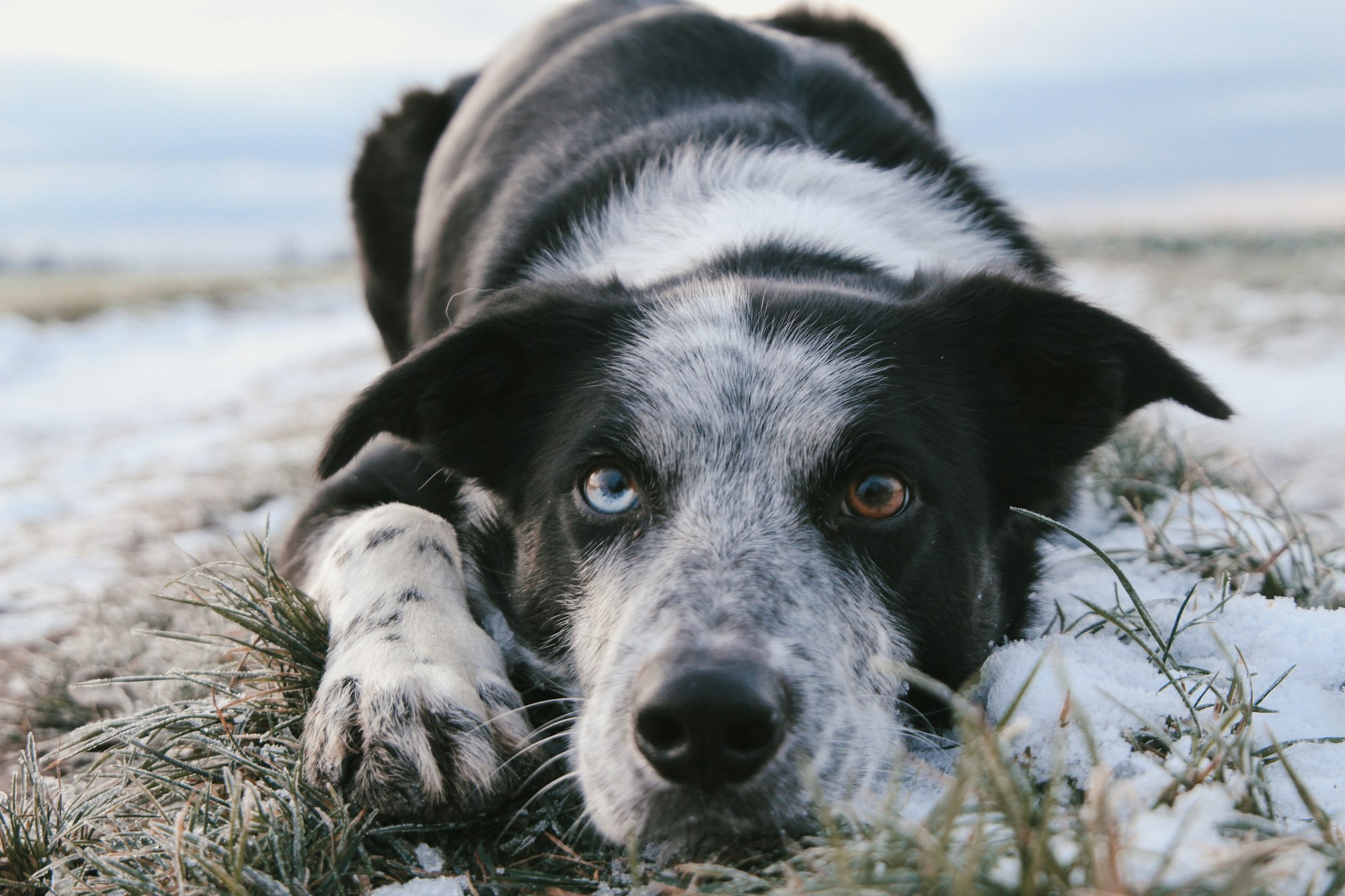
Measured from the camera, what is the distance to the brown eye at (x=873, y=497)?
209cm

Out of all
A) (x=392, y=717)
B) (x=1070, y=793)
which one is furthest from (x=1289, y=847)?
(x=392, y=717)

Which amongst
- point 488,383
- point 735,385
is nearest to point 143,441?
point 488,383

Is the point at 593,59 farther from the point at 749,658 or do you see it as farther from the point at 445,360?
the point at 749,658

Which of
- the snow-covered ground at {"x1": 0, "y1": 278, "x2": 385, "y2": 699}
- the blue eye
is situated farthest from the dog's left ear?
the snow-covered ground at {"x1": 0, "y1": 278, "x2": 385, "y2": 699}

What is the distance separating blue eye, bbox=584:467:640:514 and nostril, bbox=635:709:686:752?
2.05 feet

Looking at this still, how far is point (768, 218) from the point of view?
9.59ft

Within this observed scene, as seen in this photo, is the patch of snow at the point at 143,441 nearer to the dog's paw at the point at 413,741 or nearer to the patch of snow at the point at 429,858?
the dog's paw at the point at 413,741

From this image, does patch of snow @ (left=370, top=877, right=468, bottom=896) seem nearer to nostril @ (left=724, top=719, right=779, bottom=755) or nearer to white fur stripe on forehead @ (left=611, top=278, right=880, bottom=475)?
nostril @ (left=724, top=719, right=779, bottom=755)

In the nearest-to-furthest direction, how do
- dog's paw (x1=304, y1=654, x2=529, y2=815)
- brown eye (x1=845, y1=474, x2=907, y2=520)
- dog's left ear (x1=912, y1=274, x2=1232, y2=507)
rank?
dog's paw (x1=304, y1=654, x2=529, y2=815), brown eye (x1=845, y1=474, x2=907, y2=520), dog's left ear (x1=912, y1=274, x2=1232, y2=507)

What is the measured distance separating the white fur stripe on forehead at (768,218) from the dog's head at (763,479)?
42 centimetres

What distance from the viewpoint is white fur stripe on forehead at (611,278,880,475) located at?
6.97 feet

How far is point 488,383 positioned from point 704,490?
699 millimetres

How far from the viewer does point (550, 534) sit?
2.34m

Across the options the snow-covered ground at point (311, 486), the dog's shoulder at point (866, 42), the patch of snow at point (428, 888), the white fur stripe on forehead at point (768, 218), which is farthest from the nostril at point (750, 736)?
the dog's shoulder at point (866, 42)
